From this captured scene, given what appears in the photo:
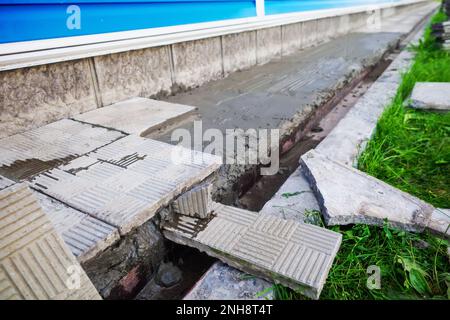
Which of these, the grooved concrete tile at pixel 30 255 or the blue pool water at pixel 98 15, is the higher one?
the blue pool water at pixel 98 15

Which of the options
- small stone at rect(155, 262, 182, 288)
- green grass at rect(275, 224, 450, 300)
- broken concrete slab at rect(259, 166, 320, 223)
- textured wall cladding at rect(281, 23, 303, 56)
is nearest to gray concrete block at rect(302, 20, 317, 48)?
textured wall cladding at rect(281, 23, 303, 56)

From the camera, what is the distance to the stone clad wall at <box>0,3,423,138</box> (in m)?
2.45

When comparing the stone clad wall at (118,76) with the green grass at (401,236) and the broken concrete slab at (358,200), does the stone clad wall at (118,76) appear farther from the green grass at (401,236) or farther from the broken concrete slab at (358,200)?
the green grass at (401,236)

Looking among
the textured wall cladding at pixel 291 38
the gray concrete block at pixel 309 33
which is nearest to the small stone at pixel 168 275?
the textured wall cladding at pixel 291 38

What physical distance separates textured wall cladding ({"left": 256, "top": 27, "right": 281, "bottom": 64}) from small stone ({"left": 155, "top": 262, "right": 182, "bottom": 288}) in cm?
422

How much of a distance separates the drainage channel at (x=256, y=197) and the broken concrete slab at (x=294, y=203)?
1.03 feet

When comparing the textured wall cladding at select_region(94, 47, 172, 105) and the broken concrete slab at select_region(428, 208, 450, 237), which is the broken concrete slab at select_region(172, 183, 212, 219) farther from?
the textured wall cladding at select_region(94, 47, 172, 105)

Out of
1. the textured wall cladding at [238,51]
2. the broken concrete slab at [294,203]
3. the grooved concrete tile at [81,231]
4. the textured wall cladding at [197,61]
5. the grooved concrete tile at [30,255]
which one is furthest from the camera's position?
the textured wall cladding at [238,51]

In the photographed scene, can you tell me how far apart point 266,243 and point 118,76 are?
2304 mm

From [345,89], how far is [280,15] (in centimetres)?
206

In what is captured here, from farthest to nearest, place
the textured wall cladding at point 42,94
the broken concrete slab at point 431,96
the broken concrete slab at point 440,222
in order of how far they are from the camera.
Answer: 1. the broken concrete slab at point 431,96
2. the textured wall cladding at point 42,94
3. the broken concrete slab at point 440,222

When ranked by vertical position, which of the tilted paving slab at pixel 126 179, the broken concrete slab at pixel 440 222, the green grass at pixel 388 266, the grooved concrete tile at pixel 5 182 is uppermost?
the grooved concrete tile at pixel 5 182

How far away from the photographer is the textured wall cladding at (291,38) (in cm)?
603
